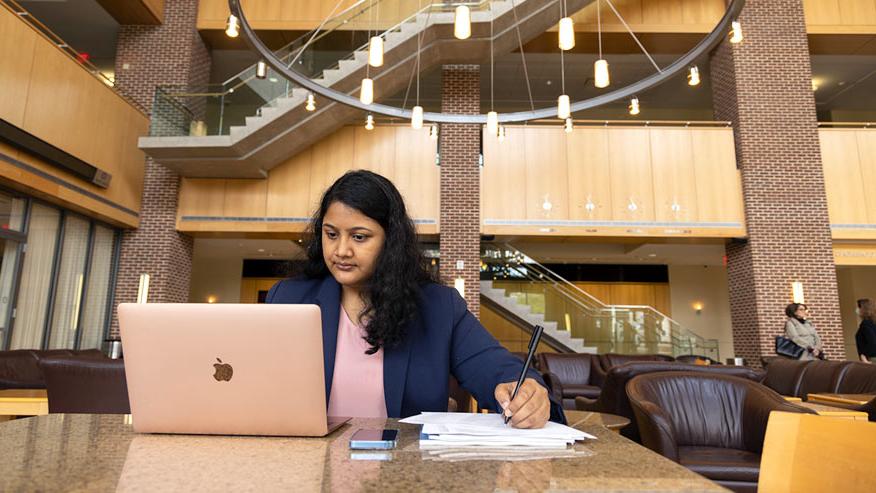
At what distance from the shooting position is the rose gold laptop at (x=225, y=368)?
991mm

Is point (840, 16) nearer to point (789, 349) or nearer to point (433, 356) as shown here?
point (789, 349)

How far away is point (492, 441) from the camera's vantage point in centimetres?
96

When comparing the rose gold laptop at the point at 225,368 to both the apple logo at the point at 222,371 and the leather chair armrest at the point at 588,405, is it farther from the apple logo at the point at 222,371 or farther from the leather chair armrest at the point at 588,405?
the leather chair armrest at the point at 588,405

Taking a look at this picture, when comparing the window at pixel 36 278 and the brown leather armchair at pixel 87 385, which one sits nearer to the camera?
the brown leather armchair at pixel 87 385

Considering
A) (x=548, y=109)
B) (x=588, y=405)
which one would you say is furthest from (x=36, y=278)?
(x=588, y=405)

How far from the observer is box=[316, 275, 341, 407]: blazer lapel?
1579 mm

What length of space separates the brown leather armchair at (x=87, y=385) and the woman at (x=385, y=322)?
4.44 feet

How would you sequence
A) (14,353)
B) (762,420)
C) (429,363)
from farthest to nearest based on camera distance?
(14,353), (762,420), (429,363)

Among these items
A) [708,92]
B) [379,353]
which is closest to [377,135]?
[708,92]

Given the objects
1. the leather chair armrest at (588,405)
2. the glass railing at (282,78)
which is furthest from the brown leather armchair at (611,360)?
the glass railing at (282,78)

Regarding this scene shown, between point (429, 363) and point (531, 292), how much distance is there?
958 centimetres

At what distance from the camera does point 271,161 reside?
31.1 ft

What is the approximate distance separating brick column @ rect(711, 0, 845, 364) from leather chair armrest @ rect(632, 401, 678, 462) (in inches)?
296

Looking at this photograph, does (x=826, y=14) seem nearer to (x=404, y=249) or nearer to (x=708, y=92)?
(x=708, y=92)
